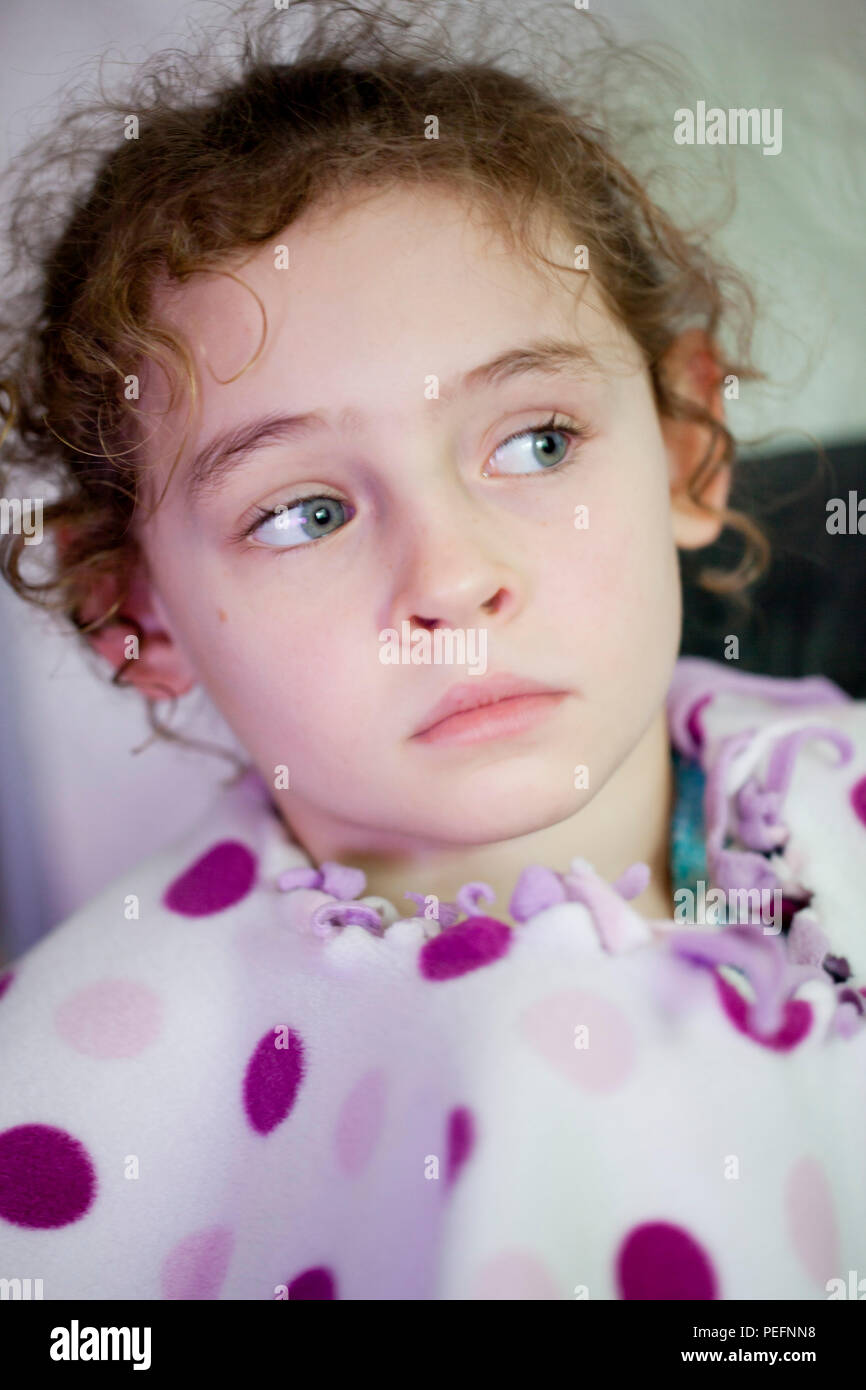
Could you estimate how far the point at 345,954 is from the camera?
0.88 meters

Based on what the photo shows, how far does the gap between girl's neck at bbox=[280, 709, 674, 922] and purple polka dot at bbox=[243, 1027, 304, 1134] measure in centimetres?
15

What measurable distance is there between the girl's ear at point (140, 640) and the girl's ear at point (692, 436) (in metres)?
0.47

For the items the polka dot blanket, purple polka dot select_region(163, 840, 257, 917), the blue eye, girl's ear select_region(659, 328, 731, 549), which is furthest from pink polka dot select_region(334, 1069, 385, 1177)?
girl's ear select_region(659, 328, 731, 549)

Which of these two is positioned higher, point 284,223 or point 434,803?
point 284,223

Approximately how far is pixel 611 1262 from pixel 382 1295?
0.48 ft

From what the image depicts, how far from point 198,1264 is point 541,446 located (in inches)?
24.5

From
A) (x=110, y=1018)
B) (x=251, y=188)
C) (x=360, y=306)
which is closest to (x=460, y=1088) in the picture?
(x=110, y=1018)

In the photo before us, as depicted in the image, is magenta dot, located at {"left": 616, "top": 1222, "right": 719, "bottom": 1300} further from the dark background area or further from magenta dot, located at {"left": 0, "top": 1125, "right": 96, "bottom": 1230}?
the dark background area

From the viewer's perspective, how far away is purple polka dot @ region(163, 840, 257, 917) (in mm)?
1002

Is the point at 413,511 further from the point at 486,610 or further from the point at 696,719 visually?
the point at 696,719

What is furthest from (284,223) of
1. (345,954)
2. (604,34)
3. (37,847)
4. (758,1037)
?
(37,847)

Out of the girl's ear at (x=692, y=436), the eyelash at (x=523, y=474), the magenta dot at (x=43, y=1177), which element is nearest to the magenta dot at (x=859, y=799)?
the girl's ear at (x=692, y=436)

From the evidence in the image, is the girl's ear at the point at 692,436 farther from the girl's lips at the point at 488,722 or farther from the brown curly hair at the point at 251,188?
the girl's lips at the point at 488,722
